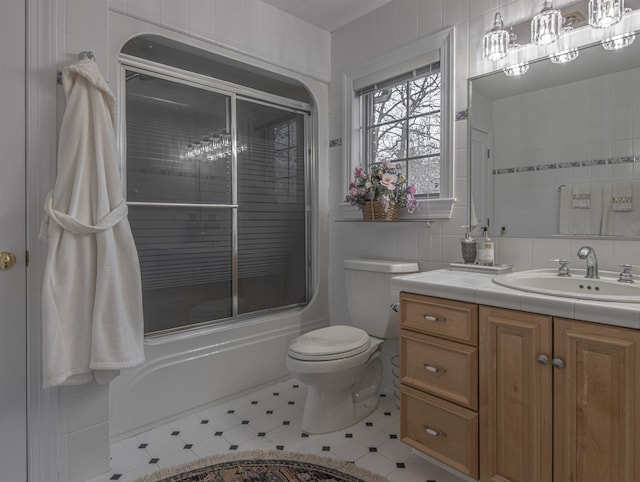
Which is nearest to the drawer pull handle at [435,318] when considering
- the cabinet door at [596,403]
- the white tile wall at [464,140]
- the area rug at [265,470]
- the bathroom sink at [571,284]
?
the bathroom sink at [571,284]

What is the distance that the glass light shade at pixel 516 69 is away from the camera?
182 centimetres

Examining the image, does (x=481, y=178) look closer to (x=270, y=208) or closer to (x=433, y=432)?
(x=433, y=432)

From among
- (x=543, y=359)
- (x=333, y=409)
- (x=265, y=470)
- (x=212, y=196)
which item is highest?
(x=212, y=196)

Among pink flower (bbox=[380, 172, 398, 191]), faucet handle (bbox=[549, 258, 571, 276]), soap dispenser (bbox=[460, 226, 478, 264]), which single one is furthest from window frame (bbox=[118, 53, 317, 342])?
faucet handle (bbox=[549, 258, 571, 276])

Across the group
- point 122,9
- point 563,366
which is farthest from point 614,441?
point 122,9

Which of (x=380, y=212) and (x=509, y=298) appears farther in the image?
(x=380, y=212)

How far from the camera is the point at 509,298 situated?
4.40 feet

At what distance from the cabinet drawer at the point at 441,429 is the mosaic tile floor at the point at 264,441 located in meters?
0.17

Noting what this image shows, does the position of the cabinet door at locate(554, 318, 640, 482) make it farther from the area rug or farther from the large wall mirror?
the area rug

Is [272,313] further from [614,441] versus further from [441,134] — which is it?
[614,441]

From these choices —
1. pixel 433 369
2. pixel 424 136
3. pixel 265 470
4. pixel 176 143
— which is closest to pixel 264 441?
pixel 265 470

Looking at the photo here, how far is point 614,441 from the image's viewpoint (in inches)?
44.7

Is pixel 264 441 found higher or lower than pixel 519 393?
lower

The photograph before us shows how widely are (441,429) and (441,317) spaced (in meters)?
0.47
